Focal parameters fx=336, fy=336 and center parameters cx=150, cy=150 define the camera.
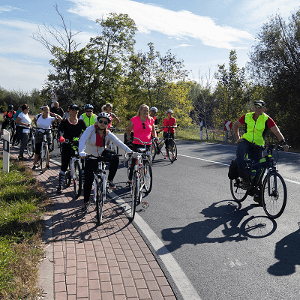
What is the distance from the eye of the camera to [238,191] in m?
6.79

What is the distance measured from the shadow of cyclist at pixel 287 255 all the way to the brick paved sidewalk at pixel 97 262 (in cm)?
134

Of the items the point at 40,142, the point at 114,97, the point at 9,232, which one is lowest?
the point at 9,232

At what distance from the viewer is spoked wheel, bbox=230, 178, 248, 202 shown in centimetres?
662

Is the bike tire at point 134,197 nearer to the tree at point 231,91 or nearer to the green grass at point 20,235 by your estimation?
the green grass at point 20,235

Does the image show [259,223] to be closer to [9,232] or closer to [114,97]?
[9,232]

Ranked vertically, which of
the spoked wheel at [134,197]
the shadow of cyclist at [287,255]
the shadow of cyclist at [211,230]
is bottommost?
the shadow of cyclist at [211,230]

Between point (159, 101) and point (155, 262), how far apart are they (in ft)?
133

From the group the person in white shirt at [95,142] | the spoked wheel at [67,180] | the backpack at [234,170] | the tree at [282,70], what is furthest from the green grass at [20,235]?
the tree at [282,70]

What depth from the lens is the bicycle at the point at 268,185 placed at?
5576mm

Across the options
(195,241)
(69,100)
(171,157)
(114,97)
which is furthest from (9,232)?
(114,97)

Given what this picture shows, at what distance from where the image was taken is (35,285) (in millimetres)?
3391

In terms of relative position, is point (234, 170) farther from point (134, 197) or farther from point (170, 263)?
point (170, 263)

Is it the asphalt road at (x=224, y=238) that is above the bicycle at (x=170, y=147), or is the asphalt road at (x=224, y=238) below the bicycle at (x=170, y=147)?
below

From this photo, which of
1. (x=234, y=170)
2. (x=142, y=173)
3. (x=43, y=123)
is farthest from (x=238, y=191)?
(x=43, y=123)
